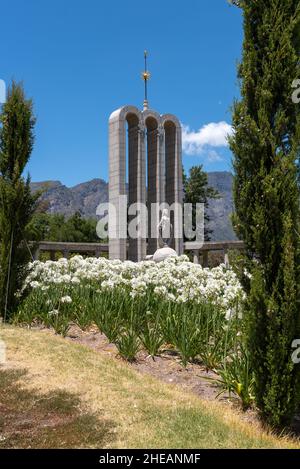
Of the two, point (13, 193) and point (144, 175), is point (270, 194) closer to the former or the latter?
point (13, 193)

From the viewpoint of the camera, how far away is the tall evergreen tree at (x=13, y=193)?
30.7 ft

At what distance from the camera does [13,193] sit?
9.44 m

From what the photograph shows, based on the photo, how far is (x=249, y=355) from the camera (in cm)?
482

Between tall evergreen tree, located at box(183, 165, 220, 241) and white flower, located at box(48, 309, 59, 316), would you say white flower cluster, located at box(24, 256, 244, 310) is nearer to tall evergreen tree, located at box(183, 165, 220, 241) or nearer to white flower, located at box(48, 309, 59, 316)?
white flower, located at box(48, 309, 59, 316)

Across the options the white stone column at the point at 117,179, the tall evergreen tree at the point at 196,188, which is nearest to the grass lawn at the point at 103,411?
the white stone column at the point at 117,179

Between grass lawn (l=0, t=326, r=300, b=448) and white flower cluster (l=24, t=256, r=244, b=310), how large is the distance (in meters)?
1.65

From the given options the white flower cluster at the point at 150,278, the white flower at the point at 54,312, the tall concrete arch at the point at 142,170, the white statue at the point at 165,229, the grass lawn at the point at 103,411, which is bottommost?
the grass lawn at the point at 103,411

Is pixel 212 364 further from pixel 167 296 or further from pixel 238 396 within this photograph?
pixel 167 296

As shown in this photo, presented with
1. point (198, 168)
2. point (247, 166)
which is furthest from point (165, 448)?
point (198, 168)

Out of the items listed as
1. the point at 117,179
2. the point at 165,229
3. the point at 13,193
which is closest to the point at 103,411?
the point at 13,193

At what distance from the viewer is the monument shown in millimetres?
20984

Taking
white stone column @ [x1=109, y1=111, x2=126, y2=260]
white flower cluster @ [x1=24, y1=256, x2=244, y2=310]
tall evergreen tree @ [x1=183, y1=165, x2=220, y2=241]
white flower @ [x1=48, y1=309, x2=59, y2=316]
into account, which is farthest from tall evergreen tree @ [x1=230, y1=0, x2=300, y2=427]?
tall evergreen tree @ [x1=183, y1=165, x2=220, y2=241]

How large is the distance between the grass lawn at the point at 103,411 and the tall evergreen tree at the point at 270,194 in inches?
25.2

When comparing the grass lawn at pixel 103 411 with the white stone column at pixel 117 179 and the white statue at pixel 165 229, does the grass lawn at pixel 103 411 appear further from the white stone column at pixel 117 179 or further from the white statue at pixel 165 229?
the white statue at pixel 165 229
